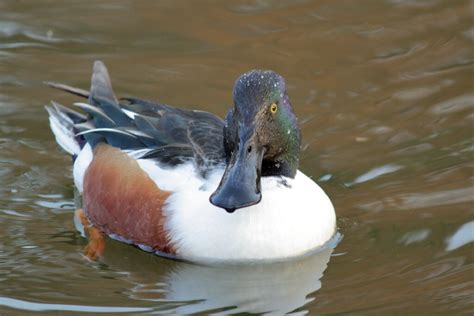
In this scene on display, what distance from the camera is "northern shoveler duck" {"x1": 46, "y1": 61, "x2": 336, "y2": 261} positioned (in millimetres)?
5953

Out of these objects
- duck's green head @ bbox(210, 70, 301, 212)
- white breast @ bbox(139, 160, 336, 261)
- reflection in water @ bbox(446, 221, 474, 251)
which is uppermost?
duck's green head @ bbox(210, 70, 301, 212)

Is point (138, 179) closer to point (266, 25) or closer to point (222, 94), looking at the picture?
point (222, 94)

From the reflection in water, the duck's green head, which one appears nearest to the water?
the reflection in water

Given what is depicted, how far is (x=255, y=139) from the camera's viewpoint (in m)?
5.93

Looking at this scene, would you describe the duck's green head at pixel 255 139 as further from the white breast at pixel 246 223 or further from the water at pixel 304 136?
the water at pixel 304 136

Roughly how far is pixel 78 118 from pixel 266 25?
8.75 feet

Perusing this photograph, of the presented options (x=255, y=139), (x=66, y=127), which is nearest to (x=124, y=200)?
Answer: (x=255, y=139)

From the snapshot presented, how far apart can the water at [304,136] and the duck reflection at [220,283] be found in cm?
1

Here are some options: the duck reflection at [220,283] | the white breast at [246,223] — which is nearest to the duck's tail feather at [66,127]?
the duck reflection at [220,283]

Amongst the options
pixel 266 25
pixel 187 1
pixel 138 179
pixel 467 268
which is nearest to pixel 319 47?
pixel 266 25

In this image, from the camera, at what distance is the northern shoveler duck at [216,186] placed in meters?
5.95

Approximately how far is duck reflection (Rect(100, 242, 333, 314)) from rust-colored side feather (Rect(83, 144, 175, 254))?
0.45 feet

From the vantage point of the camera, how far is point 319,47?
948 centimetres

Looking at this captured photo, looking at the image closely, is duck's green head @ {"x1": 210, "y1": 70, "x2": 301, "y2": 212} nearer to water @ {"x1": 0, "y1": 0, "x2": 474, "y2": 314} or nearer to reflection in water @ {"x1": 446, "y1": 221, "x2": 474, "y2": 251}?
water @ {"x1": 0, "y1": 0, "x2": 474, "y2": 314}
